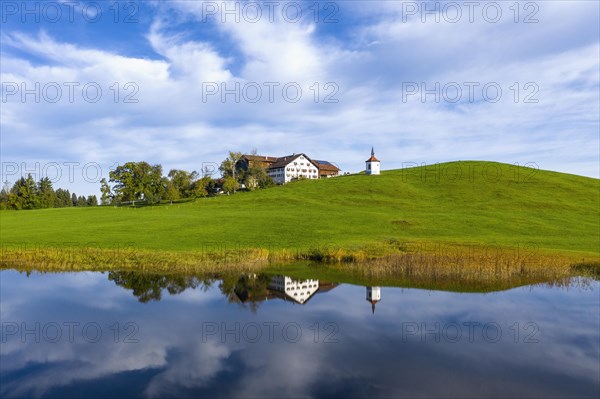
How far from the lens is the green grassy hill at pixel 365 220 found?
54.3 m

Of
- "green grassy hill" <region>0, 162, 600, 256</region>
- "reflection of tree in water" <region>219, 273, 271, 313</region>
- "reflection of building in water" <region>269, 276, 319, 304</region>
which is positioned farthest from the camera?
"green grassy hill" <region>0, 162, 600, 256</region>

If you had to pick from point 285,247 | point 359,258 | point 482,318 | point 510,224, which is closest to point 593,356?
point 482,318

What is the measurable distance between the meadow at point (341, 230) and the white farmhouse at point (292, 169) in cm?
6893

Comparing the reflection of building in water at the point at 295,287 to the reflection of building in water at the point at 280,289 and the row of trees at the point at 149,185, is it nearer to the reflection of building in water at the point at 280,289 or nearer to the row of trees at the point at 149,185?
the reflection of building in water at the point at 280,289

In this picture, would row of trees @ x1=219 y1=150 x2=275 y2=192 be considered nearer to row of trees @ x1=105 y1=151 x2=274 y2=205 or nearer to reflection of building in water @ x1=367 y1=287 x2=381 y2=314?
row of trees @ x1=105 y1=151 x2=274 y2=205

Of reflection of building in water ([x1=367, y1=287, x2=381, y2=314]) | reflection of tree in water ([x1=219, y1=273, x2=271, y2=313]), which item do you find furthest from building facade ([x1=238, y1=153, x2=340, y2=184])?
reflection of building in water ([x1=367, y1=287, x2=381, y2=314])

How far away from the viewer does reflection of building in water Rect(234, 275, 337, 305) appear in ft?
106

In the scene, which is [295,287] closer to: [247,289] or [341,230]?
[247,289]

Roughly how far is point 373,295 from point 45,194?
6730 inches

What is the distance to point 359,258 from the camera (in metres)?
45.3

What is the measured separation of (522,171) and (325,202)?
77.7m

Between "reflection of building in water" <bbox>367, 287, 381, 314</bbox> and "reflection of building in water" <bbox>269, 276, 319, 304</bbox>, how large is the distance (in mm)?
4568

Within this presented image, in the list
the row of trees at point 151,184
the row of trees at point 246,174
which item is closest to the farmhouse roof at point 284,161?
the row of trees at point 246,174

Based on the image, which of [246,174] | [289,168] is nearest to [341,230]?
[246,174]
